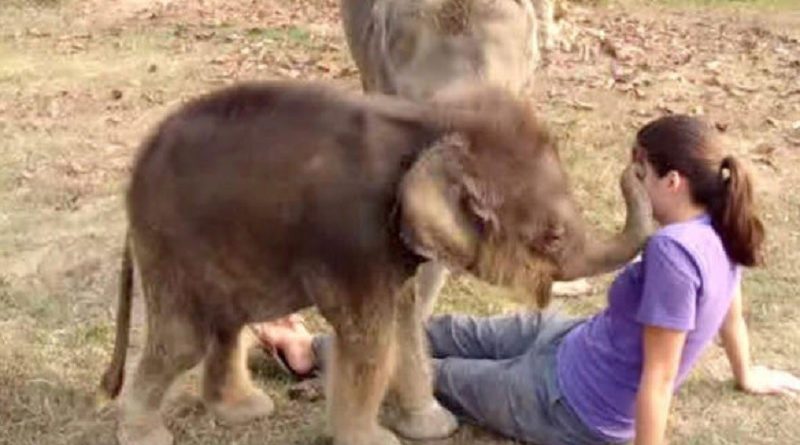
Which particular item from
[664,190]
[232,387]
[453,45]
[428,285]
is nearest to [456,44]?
[453,45]

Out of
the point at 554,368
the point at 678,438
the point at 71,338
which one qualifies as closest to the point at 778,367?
the point at 678,438

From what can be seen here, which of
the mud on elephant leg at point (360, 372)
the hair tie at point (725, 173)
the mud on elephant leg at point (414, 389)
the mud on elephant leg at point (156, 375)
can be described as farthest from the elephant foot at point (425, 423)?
the hair tie at point (725, 173)

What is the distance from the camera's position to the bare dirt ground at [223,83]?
169 inches

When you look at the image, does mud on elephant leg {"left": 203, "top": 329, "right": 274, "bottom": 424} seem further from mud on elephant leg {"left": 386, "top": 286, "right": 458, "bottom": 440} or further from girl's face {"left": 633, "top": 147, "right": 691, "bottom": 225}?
girl's face {"left": 633, "top": 147, "right": 691, "bottom": 225}

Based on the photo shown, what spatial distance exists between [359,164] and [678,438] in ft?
4.26

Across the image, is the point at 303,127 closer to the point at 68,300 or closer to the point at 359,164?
the point at 359,164

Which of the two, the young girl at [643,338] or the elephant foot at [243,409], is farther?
the elephant foot at [243,409]

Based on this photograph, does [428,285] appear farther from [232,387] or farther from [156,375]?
[156,375]

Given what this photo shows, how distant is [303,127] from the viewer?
3.53m

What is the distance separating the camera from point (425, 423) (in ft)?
13.4

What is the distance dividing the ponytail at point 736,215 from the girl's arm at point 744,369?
0.55m

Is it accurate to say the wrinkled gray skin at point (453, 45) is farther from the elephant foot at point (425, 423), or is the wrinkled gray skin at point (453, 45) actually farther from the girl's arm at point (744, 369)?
the girl's arm at point (744, 369)

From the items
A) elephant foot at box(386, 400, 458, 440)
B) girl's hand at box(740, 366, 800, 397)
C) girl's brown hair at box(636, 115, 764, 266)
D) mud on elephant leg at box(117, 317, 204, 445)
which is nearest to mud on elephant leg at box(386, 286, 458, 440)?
elephant foot at box(386, 400, 458, 440)

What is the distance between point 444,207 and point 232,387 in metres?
1.09
